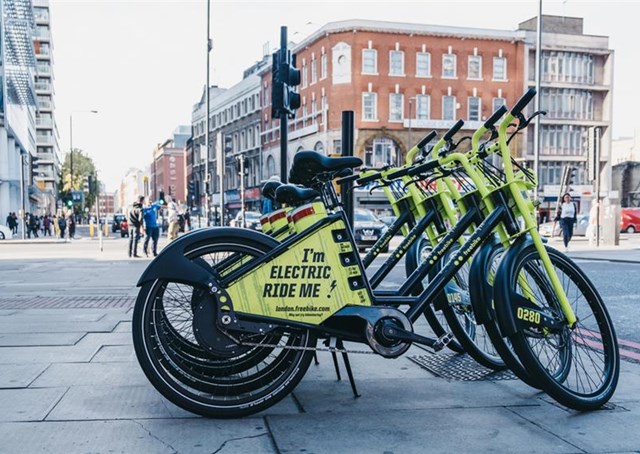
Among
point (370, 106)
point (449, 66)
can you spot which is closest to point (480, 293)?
point (370, 106)

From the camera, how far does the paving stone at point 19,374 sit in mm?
4199

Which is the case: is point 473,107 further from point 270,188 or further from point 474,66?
point 270,188

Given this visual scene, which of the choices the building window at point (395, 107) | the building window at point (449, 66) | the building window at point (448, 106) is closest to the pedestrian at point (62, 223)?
the building window at point (395, 107)

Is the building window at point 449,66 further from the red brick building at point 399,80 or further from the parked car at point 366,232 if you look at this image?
the parked car at point 366,232

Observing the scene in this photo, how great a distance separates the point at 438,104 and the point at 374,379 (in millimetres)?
48946

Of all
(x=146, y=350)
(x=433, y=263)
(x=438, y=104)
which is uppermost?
(x=438, y=104)

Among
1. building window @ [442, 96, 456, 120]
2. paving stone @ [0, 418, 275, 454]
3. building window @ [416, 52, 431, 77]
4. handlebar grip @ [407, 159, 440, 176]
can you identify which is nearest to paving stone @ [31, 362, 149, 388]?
paving stone @ [0, 418, 275, 454]

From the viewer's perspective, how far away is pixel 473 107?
52.2 metres

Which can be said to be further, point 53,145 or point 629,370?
point 53,145

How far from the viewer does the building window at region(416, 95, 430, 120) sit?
2003 inches

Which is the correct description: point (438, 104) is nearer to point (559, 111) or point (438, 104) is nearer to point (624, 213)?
point (559, 111)

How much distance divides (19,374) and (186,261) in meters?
1.78

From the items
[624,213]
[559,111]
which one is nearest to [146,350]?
[624,213]

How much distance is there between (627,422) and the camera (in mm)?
3467
